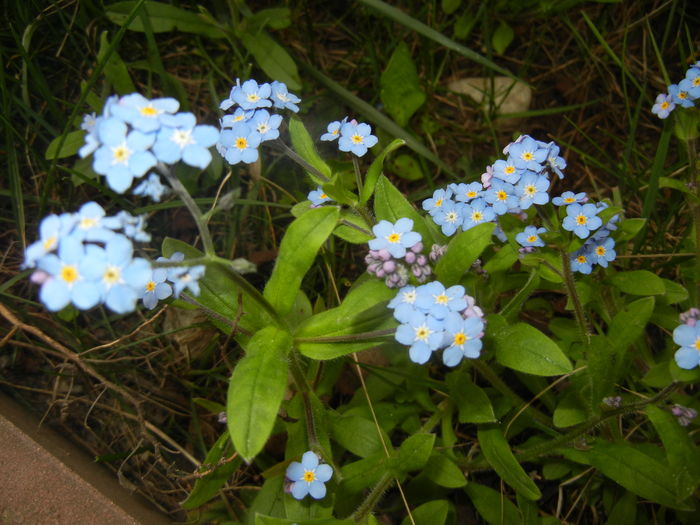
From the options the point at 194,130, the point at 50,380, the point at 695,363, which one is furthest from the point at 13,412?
the point at 695,363

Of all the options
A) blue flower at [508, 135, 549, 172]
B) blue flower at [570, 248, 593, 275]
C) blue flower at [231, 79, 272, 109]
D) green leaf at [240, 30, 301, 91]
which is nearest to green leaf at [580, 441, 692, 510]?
blue flower at [570, 248, 593, 275]

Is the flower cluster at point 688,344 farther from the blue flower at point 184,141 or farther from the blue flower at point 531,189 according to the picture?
the blue flower at point 184,141

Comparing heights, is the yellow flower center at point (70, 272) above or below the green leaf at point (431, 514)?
above

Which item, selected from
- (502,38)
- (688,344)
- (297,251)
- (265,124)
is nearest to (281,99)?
(265,124)

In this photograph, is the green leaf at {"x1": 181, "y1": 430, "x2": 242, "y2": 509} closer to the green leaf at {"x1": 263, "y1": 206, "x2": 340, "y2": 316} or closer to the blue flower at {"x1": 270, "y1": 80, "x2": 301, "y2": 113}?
the green leaf at {"x1": 263, "y1": 206, "x2": 340, "y2": 316}

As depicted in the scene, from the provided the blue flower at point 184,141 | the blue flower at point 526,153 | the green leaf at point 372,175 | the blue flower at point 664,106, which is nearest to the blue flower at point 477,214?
the blue flower at point 526,153

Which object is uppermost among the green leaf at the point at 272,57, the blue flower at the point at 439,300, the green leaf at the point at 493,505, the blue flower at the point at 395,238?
the green leaf at the point at 272,57

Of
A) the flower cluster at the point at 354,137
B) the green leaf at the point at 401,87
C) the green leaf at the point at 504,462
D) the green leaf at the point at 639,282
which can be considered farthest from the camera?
the green leaf at the point at 401,87

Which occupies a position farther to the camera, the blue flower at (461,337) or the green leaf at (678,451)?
the green leaf at (678,451)
